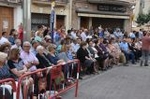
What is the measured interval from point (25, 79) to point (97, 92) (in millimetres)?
3944

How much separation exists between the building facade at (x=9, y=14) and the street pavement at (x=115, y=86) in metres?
7.23

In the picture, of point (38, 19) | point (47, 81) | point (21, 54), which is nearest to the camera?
point (47, 81)

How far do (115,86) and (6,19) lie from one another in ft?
33.2

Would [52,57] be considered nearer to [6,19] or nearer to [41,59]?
[41,59]

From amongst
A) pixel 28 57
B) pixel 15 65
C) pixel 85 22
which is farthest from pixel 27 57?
pixel 85 22

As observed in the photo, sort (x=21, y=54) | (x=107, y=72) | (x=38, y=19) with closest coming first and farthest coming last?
(x=21, y=54), (x=107, y=72), (x=38, y=19)

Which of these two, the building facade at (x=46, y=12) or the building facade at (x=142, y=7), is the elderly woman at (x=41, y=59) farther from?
the building facade at (x=142, y=7)

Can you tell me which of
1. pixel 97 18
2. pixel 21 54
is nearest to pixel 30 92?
pixel 21 54

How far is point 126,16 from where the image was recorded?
109ft

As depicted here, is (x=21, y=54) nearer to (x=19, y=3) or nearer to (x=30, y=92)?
(x=30, y=92)

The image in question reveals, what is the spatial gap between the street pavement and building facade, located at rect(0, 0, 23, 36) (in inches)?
285

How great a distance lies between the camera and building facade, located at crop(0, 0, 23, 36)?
63.0ft

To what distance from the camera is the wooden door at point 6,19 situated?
19219 millimetres

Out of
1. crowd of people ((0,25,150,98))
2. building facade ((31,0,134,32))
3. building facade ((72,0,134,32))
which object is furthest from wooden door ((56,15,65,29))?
crowd of people ((0,25,150,98))
